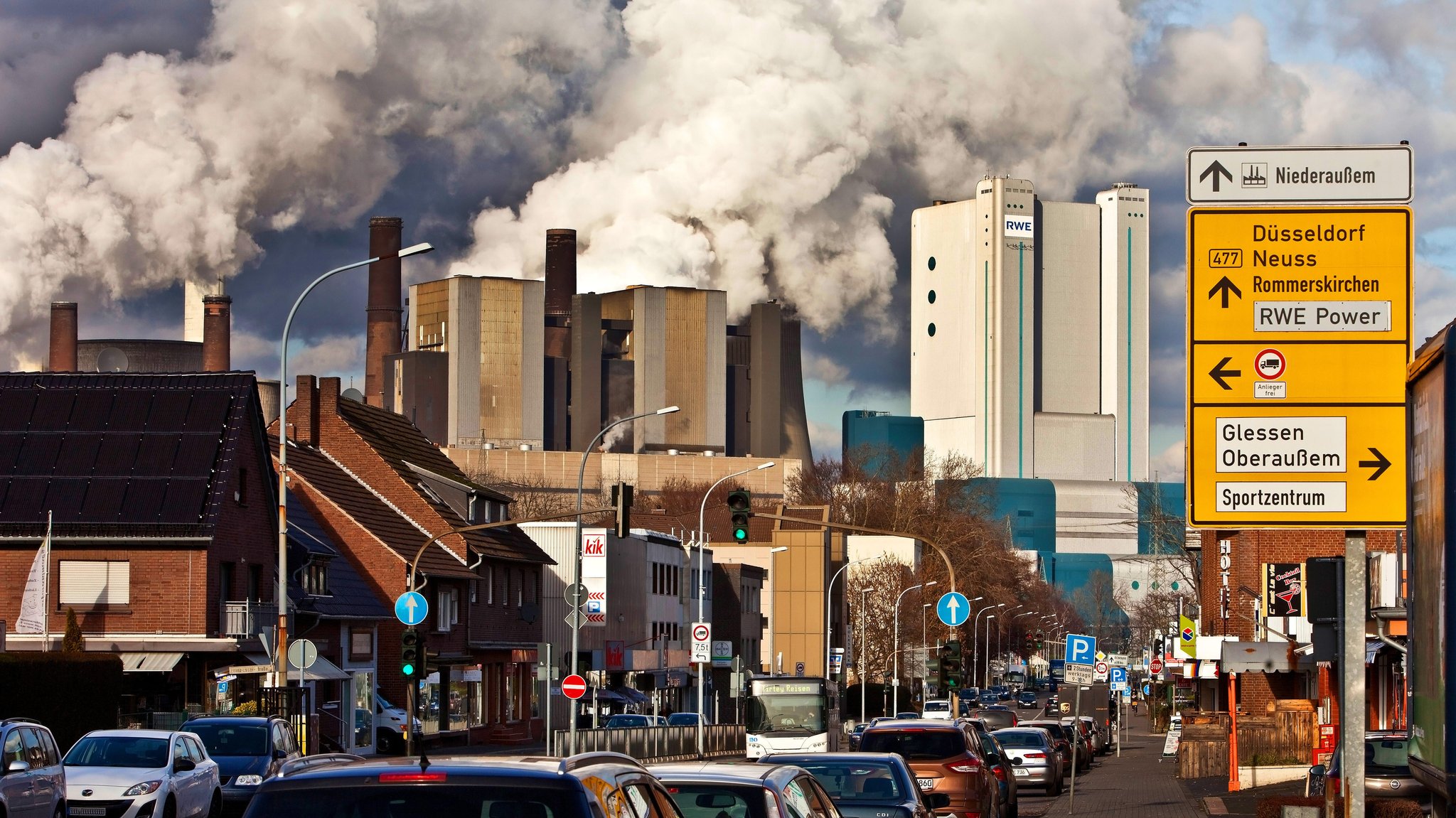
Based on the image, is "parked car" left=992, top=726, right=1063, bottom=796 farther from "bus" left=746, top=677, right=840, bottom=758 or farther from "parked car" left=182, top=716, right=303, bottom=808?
"parked car" left=182, top=716, right=303, bottom=808

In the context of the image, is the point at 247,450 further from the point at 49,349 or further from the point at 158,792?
the point at 49,349

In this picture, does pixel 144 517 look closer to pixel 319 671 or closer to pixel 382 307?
pixel 319 671

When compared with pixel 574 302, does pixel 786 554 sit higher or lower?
lower

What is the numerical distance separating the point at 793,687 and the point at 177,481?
15.4 meters

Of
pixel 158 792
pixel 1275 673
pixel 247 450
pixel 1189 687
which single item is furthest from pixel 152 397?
pixel 1189 687

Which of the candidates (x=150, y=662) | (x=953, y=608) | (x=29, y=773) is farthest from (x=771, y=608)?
(x=29, y=773)

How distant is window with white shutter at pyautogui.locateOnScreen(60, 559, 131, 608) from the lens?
44.1 meters

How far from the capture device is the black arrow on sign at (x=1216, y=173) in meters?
11.3

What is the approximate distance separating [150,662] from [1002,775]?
22.6m

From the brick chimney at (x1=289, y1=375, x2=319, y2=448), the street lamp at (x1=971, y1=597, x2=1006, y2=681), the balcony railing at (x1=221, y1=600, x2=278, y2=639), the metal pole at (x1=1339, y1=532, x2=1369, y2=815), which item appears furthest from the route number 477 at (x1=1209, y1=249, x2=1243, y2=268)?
the street lamp at (x1=971, y1=597, x2=1006, y2=681)

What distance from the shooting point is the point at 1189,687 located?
89750 millimetres

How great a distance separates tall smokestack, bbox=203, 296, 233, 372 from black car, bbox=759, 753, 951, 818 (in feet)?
254

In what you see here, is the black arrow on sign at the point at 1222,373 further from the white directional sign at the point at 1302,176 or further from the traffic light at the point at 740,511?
the traffic light at the point at 740,511

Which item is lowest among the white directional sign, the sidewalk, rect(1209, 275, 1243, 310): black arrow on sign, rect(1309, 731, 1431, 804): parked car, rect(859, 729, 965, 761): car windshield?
the sidewalk
